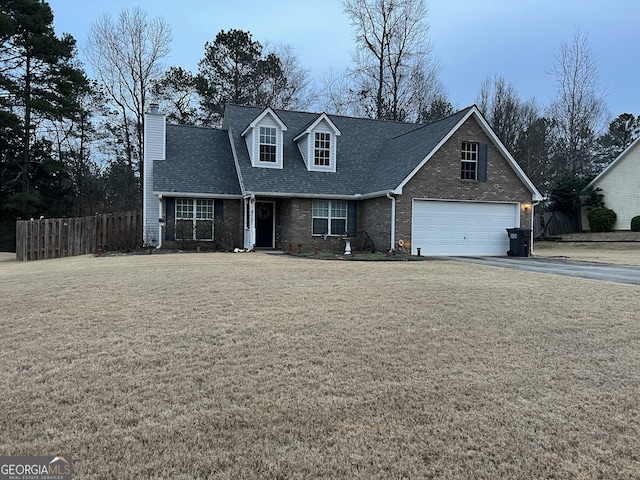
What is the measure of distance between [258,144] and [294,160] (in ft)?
5.86

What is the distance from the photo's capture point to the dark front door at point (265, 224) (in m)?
20.4

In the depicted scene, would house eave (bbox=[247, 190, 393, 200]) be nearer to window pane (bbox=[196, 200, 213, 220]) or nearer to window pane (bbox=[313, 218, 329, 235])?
window pane (bbox=[313, 218, 329, 235])

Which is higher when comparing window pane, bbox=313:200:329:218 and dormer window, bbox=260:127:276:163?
dormer window, bbox=260:127:276:163

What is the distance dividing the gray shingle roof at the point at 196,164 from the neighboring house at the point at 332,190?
2.5 inches

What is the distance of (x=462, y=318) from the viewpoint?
19.9ft

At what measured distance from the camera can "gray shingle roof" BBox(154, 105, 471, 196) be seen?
60.7 ft

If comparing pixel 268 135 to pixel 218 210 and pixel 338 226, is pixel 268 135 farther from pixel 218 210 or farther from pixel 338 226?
pixel 338 226

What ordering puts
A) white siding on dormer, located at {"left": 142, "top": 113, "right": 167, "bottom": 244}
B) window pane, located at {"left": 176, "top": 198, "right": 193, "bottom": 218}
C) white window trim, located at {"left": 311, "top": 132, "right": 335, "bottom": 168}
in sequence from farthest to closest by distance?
white window trim, located at {"left": 311, "top": 132, "right": 335, "bottom": 168} < white siding on dormer, located at {"left": 142, "top": 113, "right": 167, "bottom": 244} < window pane, located at {"left": 176, "top": 198, "right": 193, "bottom": 218}

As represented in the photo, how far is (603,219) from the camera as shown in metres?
28.3

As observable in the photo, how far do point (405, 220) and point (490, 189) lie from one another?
156 inches

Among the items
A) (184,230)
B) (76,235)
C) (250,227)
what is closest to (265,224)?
(250,227)

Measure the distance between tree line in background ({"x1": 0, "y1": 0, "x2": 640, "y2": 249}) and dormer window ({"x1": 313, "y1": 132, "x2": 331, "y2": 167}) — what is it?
44.5ft

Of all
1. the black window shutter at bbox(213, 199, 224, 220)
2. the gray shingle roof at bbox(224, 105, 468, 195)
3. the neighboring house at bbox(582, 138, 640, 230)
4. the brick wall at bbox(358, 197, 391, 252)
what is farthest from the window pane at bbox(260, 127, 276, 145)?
the neighboring house at bbox(582, 138, 640, 230)

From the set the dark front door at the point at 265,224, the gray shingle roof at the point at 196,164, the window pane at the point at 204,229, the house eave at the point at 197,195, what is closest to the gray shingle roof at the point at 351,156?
the gray shingle roof at the point at 196,164
